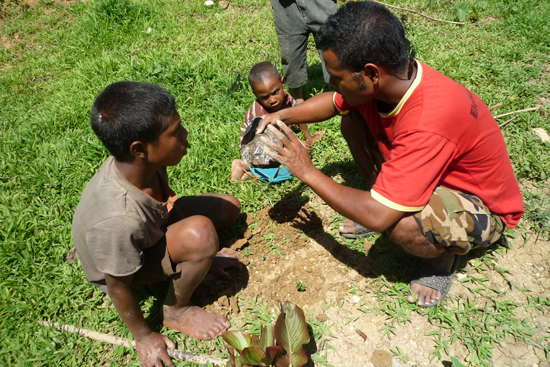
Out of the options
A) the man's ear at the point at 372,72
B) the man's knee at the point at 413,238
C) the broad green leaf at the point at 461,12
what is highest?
the man's ear at the point at 372,72

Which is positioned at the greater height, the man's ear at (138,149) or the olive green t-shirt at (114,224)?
the man's ear at (138,149)

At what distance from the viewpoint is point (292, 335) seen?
2020mm

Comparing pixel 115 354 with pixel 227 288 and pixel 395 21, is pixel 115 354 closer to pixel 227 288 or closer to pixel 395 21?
pixel 227 288

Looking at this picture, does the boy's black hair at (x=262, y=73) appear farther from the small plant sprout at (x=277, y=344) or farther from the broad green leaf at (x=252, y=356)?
the broad green leaf at (x=252, y=356)

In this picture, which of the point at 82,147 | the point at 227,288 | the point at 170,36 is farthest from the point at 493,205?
the point at 170,36

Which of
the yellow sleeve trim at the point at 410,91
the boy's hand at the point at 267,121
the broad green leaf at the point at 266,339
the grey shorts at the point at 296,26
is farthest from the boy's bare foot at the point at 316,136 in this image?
the broad green leaf at the point at 266,339

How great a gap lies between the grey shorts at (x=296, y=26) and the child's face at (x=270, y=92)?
419mm

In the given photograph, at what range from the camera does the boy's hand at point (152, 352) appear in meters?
2.21

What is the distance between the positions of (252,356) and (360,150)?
5.19 feet

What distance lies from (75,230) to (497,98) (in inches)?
151

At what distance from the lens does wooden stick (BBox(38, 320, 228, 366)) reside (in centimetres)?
222

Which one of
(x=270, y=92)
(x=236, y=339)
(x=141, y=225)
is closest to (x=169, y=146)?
(x=141, y=225)

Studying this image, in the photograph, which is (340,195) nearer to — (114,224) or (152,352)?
(114,224)

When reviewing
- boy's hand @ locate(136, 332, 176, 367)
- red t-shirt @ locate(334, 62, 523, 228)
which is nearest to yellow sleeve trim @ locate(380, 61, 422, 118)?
red t-shirt @ locate(334, 62, 523, 228)
